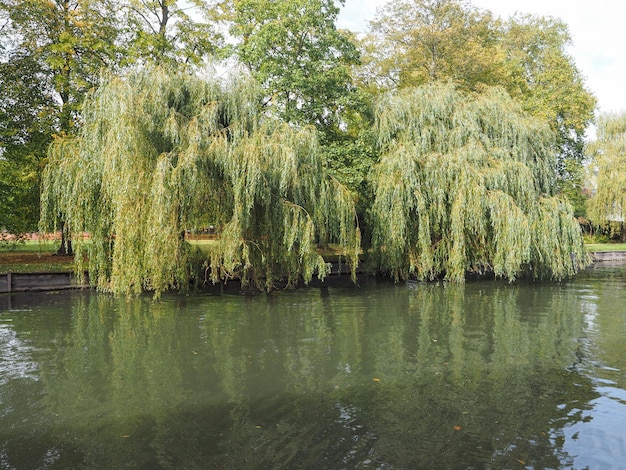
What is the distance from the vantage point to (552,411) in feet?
21.2

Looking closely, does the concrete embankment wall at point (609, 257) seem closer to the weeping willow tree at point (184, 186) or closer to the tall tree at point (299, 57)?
the tall tree at point (299, 57)

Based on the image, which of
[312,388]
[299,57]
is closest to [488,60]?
[299,57]

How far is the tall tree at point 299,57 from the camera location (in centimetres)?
2208

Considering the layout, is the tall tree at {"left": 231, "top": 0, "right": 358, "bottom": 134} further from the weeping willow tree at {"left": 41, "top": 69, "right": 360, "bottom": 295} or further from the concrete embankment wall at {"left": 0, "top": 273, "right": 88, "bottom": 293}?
the concrete embankment wall at {"left": 0, "top": 273, "right": 88, "bottom": 293}

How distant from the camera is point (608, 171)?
116 feet

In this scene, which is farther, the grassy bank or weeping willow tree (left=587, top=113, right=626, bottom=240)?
weeping willow tree (left=587, top=113, right=626, bottom=240)

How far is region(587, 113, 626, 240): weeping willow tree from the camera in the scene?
1361 inches

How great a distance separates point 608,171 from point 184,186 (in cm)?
3162

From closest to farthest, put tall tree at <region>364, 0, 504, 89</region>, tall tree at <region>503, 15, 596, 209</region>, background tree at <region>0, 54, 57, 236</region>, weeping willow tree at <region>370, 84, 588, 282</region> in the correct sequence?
weeping willow tree at <region>370, 84, 588, 282</region>
background tree at <region>0, 54, 57, 236</region>
tall tree at <region>364, 0, 504, 89</region>
tall tree at <region>503, 15, 596, 209</region>

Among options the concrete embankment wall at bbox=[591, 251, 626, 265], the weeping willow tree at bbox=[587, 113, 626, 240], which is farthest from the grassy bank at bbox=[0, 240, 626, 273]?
the weeping willow tree at bbox=[587, 113, 626, 240]

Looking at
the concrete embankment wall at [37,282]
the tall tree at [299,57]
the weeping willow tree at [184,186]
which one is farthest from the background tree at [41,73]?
the tall tree at [299,57]

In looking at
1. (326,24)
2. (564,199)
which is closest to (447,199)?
(564,199)

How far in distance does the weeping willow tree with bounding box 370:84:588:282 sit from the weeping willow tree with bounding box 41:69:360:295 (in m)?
2.70

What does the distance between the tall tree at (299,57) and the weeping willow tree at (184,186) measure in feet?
19.2
